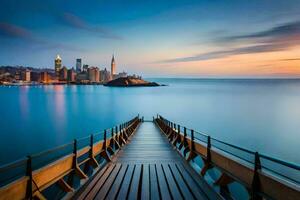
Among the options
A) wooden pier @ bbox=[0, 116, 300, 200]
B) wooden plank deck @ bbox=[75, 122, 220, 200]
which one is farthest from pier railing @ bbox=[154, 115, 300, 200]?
wooden plank deck @ bbox=[75, 122, 220, 200]

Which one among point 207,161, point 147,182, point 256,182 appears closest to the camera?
point 256,182

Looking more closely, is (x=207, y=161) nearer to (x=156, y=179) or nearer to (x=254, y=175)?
(x=156, y=179)

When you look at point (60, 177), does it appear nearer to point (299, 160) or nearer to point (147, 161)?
point (147, 161)

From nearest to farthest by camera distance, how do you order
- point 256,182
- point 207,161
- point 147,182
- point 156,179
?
point 256,182 → point 147,182 → point 156,179 → point 207,161

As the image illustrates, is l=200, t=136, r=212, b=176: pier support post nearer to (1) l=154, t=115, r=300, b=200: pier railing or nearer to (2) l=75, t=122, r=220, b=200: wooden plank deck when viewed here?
(1) l=154, t=115, r=300, b=200: pier railing

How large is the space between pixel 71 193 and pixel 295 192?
4.41 metres

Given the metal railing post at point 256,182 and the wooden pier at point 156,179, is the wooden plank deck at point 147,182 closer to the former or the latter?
the wooden pier at point 156,179

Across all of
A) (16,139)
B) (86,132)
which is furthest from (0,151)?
(86,132)

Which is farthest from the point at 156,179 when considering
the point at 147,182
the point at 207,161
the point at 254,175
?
the point at 254,175

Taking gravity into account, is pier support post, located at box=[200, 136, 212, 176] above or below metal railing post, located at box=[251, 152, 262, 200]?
below

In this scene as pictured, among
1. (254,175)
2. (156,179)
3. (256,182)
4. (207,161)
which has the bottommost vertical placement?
(156,179)

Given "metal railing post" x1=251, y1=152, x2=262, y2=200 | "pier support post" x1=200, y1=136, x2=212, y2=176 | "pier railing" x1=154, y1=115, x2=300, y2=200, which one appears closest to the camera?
"pier railing" x1=154, y1=115, x2=300, y2=200

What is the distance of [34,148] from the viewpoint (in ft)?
94.3

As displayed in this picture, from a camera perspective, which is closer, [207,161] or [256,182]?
[256,182]
